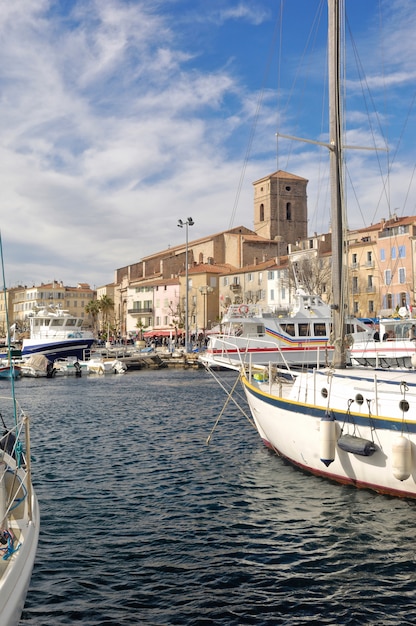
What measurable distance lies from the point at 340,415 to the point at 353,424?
0.36 metres

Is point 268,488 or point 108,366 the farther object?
point 108,366

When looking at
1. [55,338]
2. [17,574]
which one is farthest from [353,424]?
[55,338]

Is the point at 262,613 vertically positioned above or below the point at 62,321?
below

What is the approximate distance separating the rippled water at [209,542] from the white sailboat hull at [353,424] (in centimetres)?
42

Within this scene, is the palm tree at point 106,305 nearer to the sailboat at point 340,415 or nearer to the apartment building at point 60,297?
the apartment building at point 60,297

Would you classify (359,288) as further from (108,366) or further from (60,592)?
(60,592)

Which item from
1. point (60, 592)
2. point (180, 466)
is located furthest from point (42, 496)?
point (60, 592)

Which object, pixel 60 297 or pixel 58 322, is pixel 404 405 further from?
pixel 60 297

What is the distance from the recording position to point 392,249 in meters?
66.4

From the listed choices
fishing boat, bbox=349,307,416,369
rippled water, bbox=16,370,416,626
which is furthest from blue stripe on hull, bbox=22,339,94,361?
rippled water, bbox=16,370,416,626

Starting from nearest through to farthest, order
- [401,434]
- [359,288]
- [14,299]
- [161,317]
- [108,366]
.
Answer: [401,434], [108,366], [359,288], [161,317], [14,299]

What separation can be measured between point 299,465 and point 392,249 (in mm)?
55578

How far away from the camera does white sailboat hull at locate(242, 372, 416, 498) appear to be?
466 inches

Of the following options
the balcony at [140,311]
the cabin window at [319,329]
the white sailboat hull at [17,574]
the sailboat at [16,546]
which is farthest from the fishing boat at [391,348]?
the balcony at [140,311]
